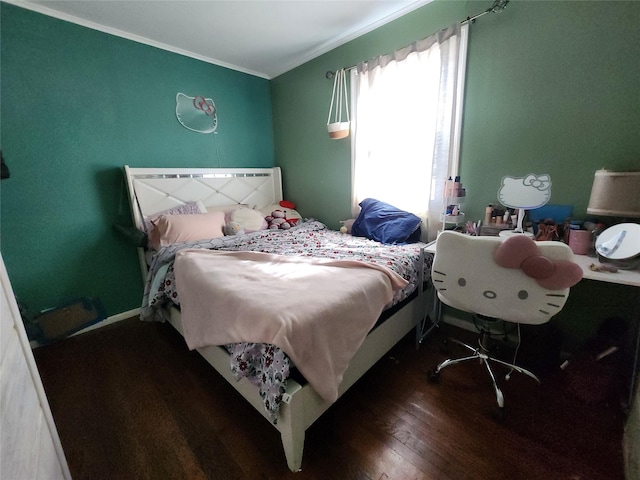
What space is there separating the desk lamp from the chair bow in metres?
0.38

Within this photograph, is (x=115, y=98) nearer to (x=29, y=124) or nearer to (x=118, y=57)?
(x=118, y=57)

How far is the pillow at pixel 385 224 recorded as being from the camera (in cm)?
217

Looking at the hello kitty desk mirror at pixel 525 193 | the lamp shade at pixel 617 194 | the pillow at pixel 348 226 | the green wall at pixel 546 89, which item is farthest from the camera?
the pillow at pixel 348 226

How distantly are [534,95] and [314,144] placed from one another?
1971 mm

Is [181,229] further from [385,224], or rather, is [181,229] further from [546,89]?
[546,89]

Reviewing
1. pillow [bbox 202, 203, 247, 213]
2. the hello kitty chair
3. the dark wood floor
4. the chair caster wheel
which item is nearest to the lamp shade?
the hello kitty chair

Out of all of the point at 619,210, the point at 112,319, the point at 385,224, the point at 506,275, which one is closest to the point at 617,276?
the point at 619,210

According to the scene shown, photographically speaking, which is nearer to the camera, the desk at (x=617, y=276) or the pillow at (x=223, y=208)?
the desk at (x=617, y=276)

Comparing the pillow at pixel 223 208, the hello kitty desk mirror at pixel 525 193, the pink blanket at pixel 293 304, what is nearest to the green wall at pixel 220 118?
the hello kitty desk mirror at pixel 525 193

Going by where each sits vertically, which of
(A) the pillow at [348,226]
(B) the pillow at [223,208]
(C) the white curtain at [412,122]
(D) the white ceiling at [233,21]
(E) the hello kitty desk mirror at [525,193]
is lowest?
(A) the pillow at [348,226]

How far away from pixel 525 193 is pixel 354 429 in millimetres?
1676

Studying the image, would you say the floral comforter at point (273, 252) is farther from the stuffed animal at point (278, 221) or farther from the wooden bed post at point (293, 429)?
the stuffed animal at point (278, 221)

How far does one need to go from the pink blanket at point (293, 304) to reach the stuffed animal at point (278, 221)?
1037 mm

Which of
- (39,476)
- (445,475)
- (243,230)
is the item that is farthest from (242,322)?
(243,230)
